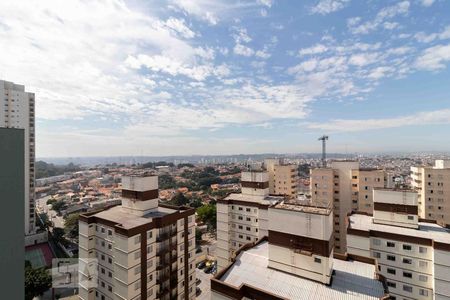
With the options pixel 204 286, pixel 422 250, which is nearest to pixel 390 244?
pixel 422 250

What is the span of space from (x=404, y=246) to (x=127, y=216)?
28304mm

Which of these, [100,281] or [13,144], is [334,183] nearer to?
[100,281]

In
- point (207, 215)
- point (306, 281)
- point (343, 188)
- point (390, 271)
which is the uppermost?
point (343, 188)

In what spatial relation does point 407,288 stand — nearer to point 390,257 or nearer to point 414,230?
point 390,257

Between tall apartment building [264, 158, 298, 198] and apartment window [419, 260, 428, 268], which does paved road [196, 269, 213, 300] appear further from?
tall apartment building [264, 158, 298, 198]

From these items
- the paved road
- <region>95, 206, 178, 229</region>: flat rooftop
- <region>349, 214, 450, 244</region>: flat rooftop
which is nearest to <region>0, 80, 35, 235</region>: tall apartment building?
<region>95, 206, 178, 229</region>: flat rooftop

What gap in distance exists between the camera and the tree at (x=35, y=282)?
94.3 feet

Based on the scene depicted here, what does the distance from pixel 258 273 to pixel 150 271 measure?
1210 cm

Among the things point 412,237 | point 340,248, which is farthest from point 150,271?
point 340,248

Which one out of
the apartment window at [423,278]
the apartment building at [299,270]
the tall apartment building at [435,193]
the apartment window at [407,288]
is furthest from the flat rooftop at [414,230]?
the tall apartment building at [435,193]

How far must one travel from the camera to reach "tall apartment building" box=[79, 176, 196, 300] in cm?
2169

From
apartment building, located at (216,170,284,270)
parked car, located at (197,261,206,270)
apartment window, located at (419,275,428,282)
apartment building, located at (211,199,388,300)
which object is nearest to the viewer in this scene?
apartment building, located at (211,199,388,300)

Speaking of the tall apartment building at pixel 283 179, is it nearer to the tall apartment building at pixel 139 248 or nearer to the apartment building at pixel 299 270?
the tall apartment building at pixel 139 248

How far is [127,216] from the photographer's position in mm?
25625
